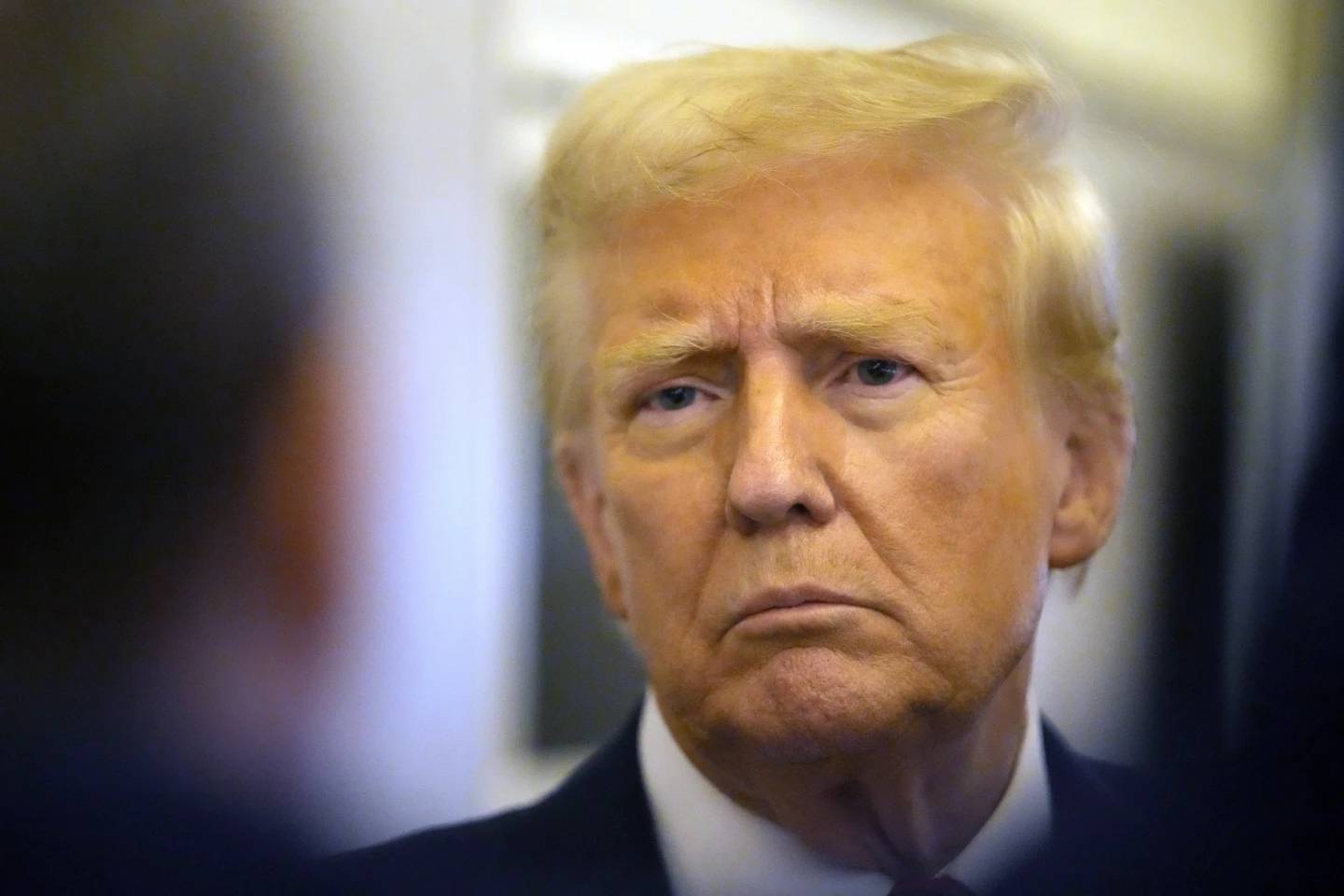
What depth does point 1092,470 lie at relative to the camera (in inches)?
44.1

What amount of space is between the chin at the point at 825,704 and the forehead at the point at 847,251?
0.27 m

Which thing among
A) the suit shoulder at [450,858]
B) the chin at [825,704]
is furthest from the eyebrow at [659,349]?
the suit shoulder at [450,858]

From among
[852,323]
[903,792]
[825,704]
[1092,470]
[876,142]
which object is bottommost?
[903,792]

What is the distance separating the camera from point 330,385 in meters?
1.23

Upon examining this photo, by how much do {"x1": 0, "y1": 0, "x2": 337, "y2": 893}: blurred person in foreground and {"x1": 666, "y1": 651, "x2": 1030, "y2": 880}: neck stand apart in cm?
43

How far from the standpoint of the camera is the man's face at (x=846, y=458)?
1.04m

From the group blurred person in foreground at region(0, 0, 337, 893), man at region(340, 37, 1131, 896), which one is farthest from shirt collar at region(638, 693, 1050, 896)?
blurred person in foreground at region(0, 0, 337, 893)

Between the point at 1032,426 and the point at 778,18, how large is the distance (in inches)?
16.4

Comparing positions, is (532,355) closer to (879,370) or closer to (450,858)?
(879,370)

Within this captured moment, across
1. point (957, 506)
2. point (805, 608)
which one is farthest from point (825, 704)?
point (957, 506)

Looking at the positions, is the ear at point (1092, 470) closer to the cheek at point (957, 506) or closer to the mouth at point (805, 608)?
the cheek at point (957, 506)

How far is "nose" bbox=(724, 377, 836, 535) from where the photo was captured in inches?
40.5

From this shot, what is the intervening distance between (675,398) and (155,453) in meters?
0.50

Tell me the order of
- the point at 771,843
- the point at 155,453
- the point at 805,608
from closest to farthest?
the point at 805,608, the point at 771,843, the point at 155,453
